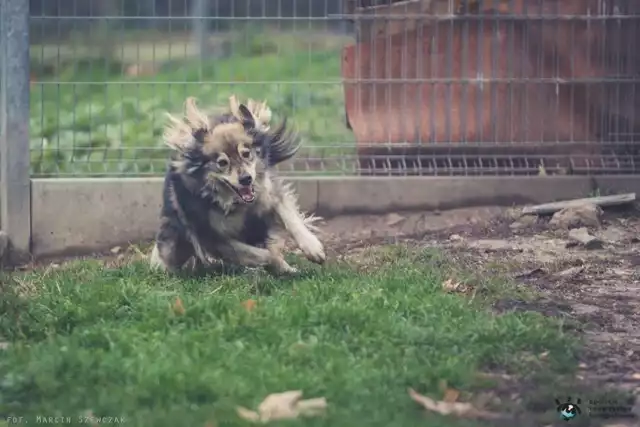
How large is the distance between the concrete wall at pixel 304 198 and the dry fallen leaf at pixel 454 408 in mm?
4806

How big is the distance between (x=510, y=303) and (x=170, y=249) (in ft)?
7.38

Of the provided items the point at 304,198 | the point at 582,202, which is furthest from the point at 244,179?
the point at 582,202

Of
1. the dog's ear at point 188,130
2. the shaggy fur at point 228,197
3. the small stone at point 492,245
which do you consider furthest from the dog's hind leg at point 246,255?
the small stone at point 492,245

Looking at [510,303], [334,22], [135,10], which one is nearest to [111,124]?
[135,10]

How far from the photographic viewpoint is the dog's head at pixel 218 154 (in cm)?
761

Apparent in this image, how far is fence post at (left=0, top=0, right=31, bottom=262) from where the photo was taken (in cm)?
941

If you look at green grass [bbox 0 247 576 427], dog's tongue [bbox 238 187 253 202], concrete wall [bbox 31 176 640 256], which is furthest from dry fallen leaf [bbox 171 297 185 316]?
concrete wall [bbox 31 176 640 256]

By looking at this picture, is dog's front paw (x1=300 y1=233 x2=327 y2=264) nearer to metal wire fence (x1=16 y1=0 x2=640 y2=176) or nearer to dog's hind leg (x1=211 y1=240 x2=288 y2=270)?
dog's hind leg (x1=211 y1=240 x2=288 y2=270)

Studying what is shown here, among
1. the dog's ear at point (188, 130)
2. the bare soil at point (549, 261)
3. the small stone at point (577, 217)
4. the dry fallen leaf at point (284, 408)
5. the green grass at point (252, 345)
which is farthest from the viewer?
the small stone at point (577, 217)

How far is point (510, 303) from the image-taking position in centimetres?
682

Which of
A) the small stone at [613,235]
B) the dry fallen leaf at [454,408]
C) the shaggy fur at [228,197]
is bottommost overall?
the dry fallen leaf at [454,408]

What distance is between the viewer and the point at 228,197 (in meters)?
7.73

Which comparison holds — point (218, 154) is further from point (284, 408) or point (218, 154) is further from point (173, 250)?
point (284, 408)

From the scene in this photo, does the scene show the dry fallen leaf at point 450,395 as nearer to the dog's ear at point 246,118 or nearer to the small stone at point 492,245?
the dog's ear at point 246,118
